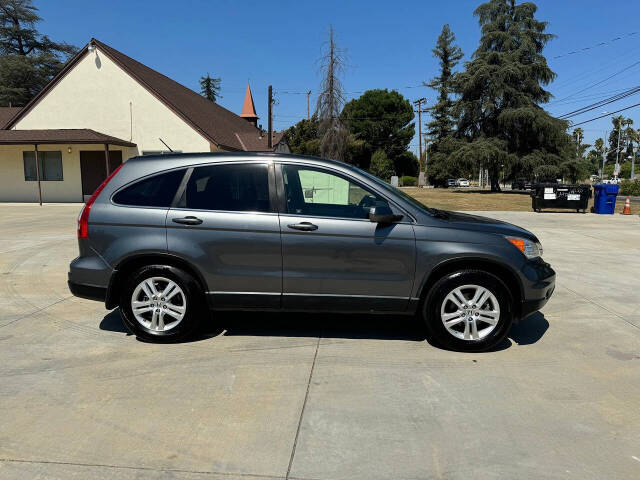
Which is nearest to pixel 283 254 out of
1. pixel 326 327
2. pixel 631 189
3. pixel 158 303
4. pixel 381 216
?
pixel 381 216

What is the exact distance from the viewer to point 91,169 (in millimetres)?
24578

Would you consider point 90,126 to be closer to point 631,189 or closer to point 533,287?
point 533,287

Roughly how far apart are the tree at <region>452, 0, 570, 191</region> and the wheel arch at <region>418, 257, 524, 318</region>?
33.8 metres

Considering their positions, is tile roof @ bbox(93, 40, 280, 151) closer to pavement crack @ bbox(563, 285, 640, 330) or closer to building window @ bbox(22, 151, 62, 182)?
building window @ bbox(22, 151, 62, 182)

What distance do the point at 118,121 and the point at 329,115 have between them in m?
13.2

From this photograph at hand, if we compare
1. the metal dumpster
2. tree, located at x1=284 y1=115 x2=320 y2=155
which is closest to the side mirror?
the metal dumpster

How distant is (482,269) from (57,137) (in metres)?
24.3

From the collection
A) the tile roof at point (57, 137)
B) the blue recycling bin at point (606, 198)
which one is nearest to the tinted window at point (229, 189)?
the blue recycling bin at point (606, 198)

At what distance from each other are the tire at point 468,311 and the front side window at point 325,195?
973mm

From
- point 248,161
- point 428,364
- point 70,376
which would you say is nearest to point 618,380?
point 428,364

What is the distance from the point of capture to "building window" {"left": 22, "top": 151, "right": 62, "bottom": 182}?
24.5m

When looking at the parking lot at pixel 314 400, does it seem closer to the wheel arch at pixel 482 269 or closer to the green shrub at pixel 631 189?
the wheel arch at pixel 482 269

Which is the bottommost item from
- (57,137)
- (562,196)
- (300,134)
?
(562,196)

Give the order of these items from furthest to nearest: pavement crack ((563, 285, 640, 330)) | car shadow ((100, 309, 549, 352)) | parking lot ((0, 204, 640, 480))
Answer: pavement crack ((563, 285, 640, 330)), car shadow ((100, 309, 549, 352)), parking lot ((0, 204, 640, 480))
